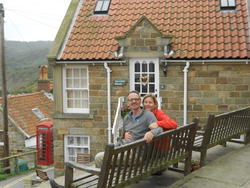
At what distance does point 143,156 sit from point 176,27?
8.53 meters

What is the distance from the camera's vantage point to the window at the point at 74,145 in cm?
1315

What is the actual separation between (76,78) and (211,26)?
510 centimetres

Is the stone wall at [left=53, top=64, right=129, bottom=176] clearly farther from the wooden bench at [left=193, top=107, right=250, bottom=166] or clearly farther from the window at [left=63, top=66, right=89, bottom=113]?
the wooden bench at [left=193, top=107, right=250, bottom=166]

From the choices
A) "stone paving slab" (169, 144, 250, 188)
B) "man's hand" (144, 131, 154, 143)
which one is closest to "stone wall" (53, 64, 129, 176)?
"stone paving slab" (169, 144, 250, 188)

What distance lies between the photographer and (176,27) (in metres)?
12.7

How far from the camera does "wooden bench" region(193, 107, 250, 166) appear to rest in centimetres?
654

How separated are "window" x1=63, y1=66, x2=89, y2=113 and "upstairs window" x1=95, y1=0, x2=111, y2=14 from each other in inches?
99.8

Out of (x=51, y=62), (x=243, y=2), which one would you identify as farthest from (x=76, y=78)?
(x=243, y=2)

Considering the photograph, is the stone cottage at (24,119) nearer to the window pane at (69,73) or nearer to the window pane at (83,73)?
the window pane at (69,73)

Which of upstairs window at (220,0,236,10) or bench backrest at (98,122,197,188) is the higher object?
upstairs window at (220,0,236,10)

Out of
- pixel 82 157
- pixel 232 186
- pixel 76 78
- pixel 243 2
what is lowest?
pixel 82 157

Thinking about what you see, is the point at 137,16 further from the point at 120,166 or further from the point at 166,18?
the point at 120,166

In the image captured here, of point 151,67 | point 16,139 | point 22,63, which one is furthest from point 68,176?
point 22,63

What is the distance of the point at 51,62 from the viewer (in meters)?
12.7
